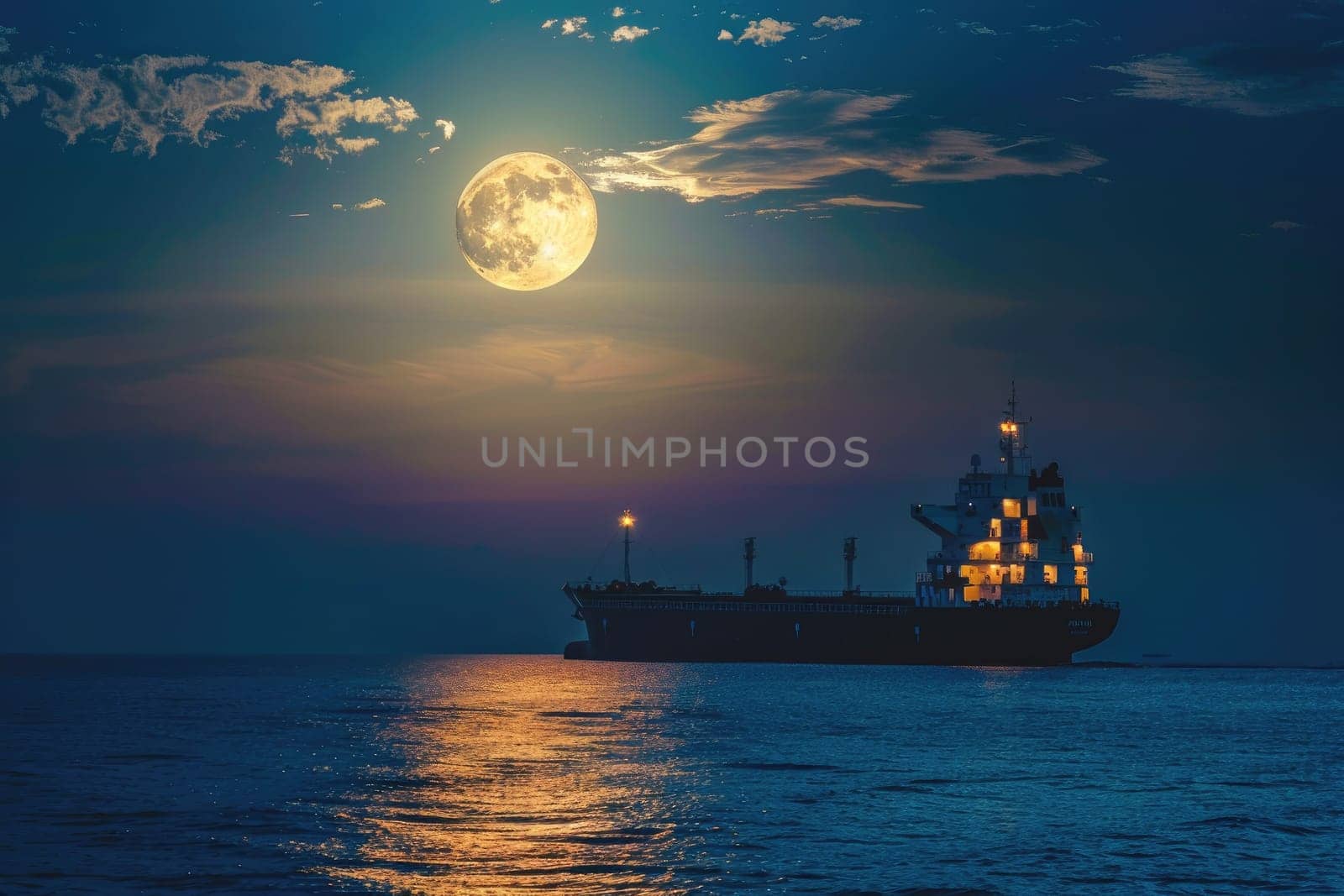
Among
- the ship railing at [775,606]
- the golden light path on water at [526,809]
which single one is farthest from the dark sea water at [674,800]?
the ship railing at [775,606]

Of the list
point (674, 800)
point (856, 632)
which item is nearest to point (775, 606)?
point (856, 632)

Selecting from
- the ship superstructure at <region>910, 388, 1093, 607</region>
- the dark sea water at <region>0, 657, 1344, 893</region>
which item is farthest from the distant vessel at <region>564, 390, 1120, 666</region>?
the dark sea water at <region>0, 657, 1344, 893</region>

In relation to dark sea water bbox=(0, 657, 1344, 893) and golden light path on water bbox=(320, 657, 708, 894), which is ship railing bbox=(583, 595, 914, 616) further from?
golden light path on water bbox=(320, 657, 708, 894)

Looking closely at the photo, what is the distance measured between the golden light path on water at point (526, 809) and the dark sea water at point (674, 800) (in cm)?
11

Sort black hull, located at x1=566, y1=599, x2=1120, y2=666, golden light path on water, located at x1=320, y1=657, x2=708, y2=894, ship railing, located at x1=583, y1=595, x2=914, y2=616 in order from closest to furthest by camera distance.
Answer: golden light path on water, located at x1=320, y1=657, x2=708, y2=894, black hull, located at x1=566, y1=599, x2=1120, y2=666, ship railing, located at x1=583, y1=595, x2=914, y2=616

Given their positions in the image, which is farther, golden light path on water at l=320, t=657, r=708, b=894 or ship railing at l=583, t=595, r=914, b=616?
ship railing at l=583, t=595, r=914, b=616

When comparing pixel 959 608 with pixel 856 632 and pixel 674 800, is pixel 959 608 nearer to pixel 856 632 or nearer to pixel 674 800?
pixel 856 632

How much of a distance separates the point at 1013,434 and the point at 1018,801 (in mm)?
84170

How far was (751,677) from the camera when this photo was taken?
333ft

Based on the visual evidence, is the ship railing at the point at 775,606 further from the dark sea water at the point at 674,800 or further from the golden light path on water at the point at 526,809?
the golden light path on water at the point at 526,809

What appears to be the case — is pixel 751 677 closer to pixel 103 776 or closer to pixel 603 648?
pixel 603 648

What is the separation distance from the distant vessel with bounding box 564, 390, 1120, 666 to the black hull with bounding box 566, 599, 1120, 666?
9 cm

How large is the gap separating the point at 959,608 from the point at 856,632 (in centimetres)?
859

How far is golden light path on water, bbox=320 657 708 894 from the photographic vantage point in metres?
24.5
